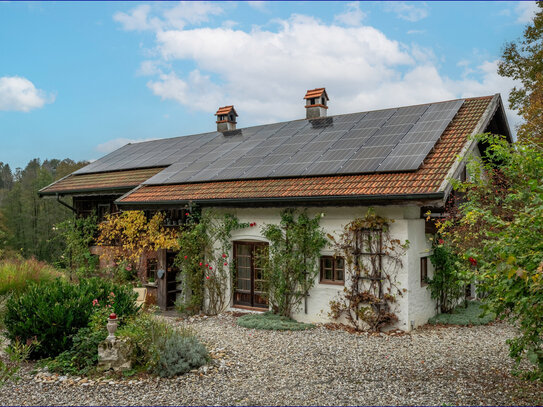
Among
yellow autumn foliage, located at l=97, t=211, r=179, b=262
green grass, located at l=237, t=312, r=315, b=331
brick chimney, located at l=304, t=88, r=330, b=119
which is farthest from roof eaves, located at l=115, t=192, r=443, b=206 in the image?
brick chimney, located at l=304, t=88, r=330, b=119

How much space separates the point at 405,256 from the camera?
962 centimetres

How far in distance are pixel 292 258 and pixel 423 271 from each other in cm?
305

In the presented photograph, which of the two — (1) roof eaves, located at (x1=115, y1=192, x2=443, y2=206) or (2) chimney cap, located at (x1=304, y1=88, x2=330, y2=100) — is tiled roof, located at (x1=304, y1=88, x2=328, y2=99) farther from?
(1) roof eaves, located at (x1=115, y1=192, x2=443, y2=206)

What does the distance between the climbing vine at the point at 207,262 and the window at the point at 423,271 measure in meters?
4.71

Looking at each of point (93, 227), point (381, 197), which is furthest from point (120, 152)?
point (381, 197)

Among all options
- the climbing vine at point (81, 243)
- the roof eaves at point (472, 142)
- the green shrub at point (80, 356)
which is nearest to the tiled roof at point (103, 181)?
the climbing vine at point (81, 243)

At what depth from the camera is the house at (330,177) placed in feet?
31.9

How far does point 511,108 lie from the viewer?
2078cm

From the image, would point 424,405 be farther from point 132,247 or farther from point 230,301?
point 132,247

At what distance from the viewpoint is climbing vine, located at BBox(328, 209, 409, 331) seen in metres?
9.75

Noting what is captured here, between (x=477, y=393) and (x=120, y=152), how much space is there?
18638 mm

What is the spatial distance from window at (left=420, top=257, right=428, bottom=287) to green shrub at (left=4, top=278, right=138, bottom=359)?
6.45 m

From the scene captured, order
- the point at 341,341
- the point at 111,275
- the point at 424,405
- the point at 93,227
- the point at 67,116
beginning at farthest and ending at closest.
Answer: the point at 93,227
the point at 111,275
the point at 67,116
the point at 341,341
the point at 424,405

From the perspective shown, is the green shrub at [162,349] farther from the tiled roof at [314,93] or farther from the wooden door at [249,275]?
the tiled roof at [314,93]
